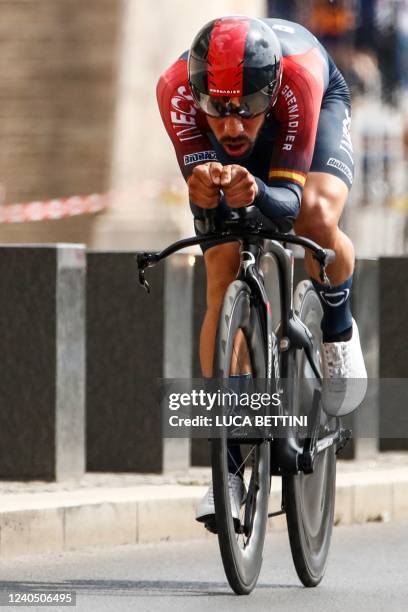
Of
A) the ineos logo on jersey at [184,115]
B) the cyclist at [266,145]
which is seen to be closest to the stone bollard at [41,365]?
the cyclist at [266,145]

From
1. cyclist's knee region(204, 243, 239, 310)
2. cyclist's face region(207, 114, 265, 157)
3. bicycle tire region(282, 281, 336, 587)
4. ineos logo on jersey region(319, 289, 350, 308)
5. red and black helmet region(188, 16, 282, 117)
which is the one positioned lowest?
bicycle tire region(282, 281, 336, 587)

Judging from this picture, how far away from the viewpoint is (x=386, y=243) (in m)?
39.9

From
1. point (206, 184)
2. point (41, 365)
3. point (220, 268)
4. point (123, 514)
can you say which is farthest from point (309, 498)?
point (41, 365)

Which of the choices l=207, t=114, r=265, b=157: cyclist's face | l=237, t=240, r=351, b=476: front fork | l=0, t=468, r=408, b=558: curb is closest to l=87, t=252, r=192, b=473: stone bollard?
l=0, t=468, r=408, b=558: curb

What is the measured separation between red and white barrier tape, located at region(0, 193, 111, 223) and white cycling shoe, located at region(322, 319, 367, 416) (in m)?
12.5

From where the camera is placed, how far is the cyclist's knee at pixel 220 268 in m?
6.73

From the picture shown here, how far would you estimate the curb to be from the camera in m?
7.97

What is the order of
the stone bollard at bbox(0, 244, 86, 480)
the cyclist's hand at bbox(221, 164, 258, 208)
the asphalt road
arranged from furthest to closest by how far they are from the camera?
the stone bollard at bbox(0, 244, 86, 480), the asphalt road, the cyclist's hand at bbox(221, 164, 258, 208)

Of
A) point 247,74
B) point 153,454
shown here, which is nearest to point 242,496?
point 247,74

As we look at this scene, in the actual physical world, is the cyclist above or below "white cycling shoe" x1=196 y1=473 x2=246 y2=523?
above

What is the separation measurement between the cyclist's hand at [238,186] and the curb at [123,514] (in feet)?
7.36

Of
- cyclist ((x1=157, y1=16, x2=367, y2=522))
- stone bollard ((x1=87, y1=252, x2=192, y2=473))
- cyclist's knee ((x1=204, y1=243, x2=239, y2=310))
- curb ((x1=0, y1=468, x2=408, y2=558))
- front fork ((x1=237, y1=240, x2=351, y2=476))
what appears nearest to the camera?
cyclist ((x1=157, y1=16, x2=367, y2=522))

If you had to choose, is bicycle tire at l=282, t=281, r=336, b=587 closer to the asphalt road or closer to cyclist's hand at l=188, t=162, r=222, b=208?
the asphalt road

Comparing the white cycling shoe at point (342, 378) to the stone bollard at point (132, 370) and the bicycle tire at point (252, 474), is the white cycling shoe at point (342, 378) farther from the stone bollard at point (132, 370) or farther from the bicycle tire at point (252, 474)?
the stone bollard at point (132, 370)
